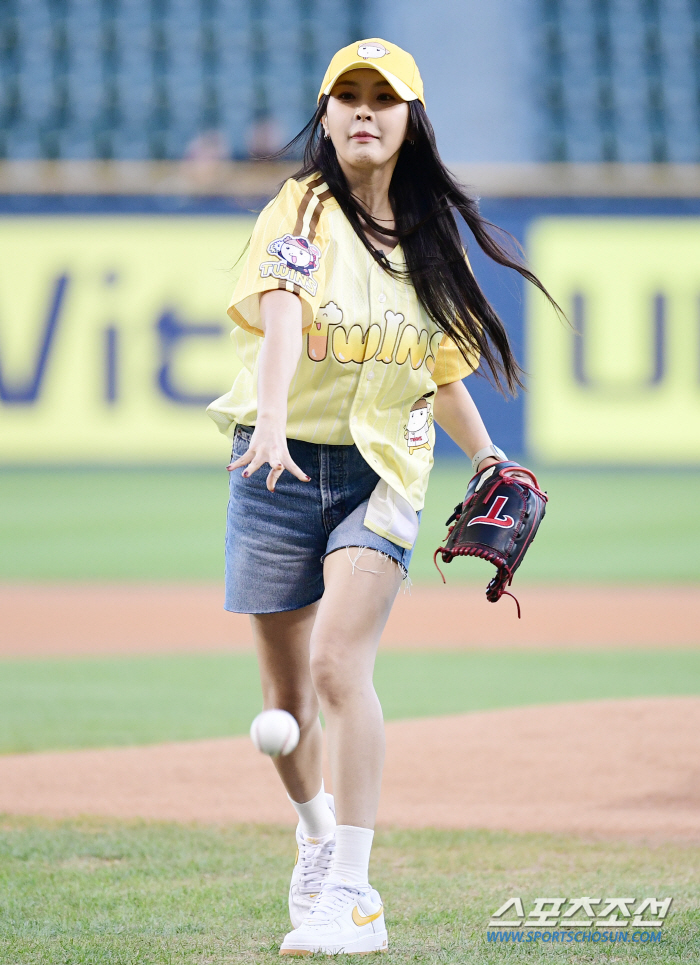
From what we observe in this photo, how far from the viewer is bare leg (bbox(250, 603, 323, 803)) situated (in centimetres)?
282

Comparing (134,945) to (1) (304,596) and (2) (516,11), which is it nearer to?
(1) (304,596)

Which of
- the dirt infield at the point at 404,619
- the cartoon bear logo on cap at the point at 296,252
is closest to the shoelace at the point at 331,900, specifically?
the cartoon bear logo on cap at the point at 296,252

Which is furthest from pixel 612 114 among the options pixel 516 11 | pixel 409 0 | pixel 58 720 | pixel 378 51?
pixel 378 51

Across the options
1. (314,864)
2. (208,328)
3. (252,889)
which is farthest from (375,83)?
(208,328)

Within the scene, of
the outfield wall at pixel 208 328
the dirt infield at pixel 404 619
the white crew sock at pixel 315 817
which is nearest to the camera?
the white crew sock at pixel 315 817

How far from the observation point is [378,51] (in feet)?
8.87

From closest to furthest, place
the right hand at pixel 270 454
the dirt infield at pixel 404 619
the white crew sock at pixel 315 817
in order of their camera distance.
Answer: the right hand at pixel 270 454, the white crew sock at pixel 315 817, the dirt infield at pixel 404 619

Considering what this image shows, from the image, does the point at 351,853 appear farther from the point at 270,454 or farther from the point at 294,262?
the point at 294,262

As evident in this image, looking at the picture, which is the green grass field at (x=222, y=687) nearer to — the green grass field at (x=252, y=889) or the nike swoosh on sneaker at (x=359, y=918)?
the green grass field at (x=252, y=889)

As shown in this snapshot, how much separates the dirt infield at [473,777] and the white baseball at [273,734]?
4.79 ft

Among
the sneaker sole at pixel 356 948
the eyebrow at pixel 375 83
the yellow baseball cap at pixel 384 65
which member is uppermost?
the yellow baseball cap at pixel 384 65

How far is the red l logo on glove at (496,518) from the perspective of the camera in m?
2.87

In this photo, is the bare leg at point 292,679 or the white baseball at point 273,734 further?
the bare leg at point 292,679

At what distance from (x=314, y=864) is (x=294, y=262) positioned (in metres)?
1.34
